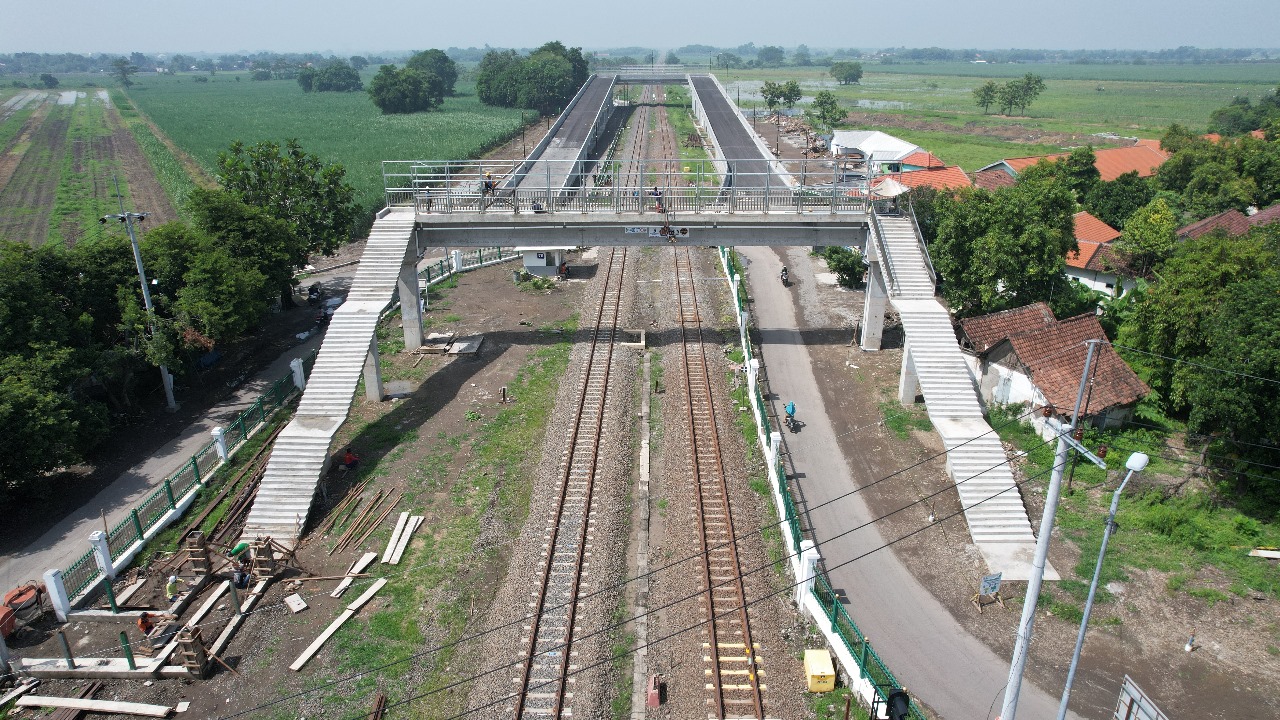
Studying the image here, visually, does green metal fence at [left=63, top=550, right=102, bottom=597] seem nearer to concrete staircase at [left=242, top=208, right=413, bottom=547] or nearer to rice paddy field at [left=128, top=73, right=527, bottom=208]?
concrete staircase at [left=242, top=208, right=413, bottom=547]

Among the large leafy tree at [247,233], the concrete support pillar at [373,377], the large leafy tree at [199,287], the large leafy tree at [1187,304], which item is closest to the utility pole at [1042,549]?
the large leafy tree at [1187,304]

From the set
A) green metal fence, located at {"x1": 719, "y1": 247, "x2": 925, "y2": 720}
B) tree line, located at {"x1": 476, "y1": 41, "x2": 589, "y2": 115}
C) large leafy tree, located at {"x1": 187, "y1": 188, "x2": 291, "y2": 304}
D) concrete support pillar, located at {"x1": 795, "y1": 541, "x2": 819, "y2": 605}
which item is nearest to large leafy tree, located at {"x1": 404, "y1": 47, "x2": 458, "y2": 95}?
tree line, located at {"x1": 476, "y1": 41, "x2": 589, "y2": 115}

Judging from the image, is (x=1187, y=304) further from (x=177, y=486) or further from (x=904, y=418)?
(x=177, y=486)

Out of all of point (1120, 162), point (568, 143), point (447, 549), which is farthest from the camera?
point (568, 143)

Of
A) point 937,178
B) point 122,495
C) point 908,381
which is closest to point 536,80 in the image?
point 937,178

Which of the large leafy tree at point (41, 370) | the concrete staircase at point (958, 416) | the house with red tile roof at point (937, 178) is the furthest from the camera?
the house with red tile roof at point (937, 178)

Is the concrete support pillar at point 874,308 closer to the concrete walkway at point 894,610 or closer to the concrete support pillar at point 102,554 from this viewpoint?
the concrete walkway at point 894,610
